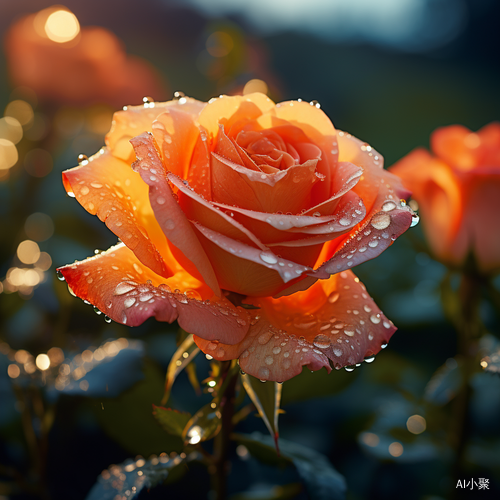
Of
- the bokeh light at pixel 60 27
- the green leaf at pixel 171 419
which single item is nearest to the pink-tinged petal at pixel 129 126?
the green leaf at pixel 171 419

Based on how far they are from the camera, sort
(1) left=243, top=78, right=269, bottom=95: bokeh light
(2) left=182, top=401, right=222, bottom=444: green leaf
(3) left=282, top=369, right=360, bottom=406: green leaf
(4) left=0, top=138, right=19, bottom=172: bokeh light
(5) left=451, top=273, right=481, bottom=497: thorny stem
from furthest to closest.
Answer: (4) left=0, top=138, right=19, bottom=172: bokeh light
(1) left=243, top=78, right=269, bottom=95: bokeh light
(5) left=451, top=273, right=481, bottom=497: thorny stem
(3) left=282, top=369, right=360, bottom=406: green leaf
(2) left=182, top=401, right=222, bottom=444: green leaf

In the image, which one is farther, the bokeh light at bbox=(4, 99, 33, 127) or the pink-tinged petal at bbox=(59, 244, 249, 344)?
the bokeh light at bbox=(4, 99, 33, 127)

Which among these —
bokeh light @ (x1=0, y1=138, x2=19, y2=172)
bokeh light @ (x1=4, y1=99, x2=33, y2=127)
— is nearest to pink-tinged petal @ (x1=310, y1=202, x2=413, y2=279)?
bokeh light @ (x1=0, y1=138, x2=19, y2=172)

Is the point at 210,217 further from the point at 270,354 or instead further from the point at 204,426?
the point at 204,426

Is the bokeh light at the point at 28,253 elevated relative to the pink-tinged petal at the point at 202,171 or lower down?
lower down

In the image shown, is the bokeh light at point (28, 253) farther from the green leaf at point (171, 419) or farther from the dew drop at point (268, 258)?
the dew drop at point (268, 258)

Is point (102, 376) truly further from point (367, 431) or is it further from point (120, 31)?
point (120, 31)

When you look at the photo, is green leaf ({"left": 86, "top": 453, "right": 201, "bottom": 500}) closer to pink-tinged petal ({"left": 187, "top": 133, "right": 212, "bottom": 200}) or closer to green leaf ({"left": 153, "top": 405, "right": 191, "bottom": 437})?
green leaf ({"left": 153, "top": 405, "right": 191, "bottom": 437})
